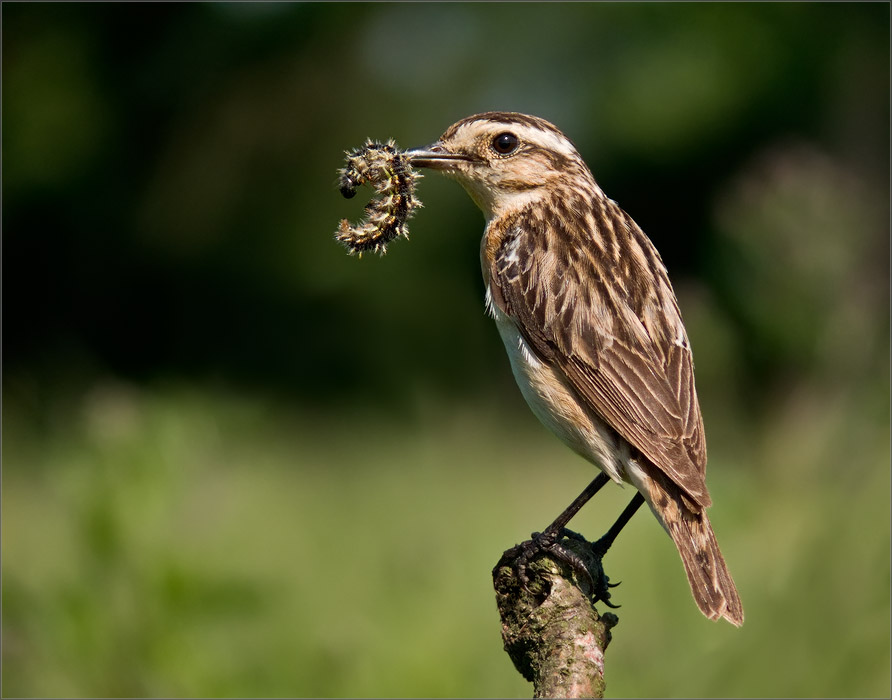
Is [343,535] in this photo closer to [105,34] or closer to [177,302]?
[177,302]

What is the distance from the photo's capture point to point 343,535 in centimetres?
1031

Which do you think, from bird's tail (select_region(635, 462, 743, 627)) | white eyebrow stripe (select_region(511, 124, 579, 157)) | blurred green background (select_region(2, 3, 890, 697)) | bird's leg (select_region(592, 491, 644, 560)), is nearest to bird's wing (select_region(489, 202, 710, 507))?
bird's tail (select_region(635, 462, 743, 627))

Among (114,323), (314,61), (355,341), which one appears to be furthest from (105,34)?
(355,341)

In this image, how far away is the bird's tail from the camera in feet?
14.0

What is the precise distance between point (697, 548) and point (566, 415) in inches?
30.2

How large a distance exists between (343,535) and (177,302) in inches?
228

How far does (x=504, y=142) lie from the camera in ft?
17.9

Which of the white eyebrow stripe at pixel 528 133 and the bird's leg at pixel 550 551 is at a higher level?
the white eyebrow stripe at pixel 528 133

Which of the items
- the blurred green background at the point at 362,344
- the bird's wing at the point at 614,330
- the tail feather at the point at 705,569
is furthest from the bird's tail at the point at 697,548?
the blurred green background at the point at 362,344

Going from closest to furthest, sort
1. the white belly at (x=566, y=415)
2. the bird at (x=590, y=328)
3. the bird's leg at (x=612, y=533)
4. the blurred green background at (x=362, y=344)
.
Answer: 1. the bird at (x=590, y=328)
2. the white belly at (x=566, y=415)
3. the bird's leg at (x=612, y=533)
4. the blurred green background at (x=362, y=344)

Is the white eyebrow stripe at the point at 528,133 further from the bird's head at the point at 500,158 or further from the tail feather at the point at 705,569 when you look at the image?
the tail feather at the point at 705,569

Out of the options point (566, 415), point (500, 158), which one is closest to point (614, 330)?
point (566, 415)

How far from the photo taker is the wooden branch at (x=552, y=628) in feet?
11.0

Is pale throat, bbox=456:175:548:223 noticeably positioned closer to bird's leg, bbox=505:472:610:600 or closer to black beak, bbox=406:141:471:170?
black beak, bbox=406:141:471:170
